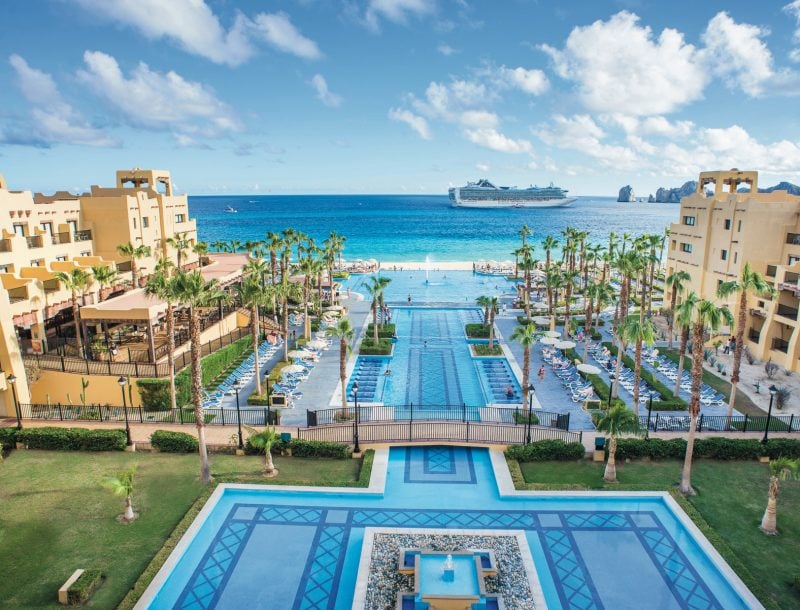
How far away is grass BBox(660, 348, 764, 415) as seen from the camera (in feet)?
93.8

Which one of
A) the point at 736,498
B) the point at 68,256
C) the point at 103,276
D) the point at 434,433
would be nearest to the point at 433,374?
the point at 434,433

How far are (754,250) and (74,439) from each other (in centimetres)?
4347

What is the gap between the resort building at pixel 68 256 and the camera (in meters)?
29.8

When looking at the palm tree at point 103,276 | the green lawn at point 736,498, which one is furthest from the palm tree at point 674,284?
the palm tree at point 103,276

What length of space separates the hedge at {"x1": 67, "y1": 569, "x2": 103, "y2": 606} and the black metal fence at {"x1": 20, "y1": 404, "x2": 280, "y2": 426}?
1048 cm

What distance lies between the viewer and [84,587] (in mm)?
15000

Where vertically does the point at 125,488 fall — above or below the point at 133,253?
below

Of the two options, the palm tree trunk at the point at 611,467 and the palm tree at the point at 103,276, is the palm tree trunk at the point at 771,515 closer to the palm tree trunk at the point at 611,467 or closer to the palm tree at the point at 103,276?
the palm tree trunk at the point at 611,467

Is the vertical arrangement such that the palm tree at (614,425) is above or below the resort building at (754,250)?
below

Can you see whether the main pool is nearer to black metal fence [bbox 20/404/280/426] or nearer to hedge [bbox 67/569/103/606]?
hedge [bbox 67/569/103/606]

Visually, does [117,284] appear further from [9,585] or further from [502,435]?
[502,435]

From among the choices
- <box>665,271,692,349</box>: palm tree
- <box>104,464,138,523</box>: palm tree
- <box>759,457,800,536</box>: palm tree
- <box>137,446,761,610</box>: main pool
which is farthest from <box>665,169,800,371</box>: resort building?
<box>104,464,138,523</box>: palm tree

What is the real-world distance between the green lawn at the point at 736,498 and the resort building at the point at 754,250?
16.2m

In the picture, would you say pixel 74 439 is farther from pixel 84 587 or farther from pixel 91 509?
pixel 84 587
